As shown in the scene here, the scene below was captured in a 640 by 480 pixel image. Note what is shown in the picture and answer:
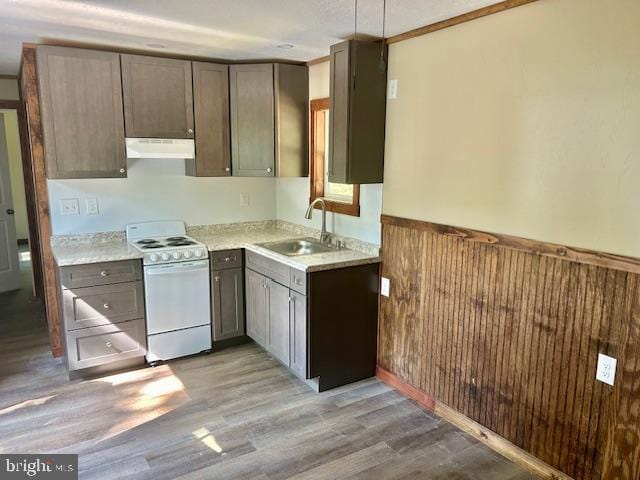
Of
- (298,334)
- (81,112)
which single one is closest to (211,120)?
(81,112)

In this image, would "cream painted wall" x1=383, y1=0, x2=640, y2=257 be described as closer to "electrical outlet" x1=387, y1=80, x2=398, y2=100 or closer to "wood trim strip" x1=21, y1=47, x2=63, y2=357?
"electrical outlet" x1=387, y1=80, x2=398, y2=100

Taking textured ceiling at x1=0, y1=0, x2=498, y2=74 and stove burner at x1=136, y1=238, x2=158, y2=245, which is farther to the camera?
stove burner at x1=136, y1=238, x2=158, y2=245

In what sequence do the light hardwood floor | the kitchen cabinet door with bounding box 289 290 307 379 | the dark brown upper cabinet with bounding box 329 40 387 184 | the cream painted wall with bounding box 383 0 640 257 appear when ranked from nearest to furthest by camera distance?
the cream painted wall with bounding box 383 0 640 257 < the light hardwood floor < the dark brown upper cabinet with bounding box 329 40 387 184 < the kitchen cabinet door with bounding box 289 290 307 379

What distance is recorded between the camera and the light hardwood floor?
2.46 m

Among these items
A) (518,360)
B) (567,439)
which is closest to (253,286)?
(518,360)

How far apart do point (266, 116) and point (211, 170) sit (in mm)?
630

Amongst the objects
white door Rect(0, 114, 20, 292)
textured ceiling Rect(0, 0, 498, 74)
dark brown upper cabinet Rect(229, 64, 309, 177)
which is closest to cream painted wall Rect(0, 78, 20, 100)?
white door Rect(0, 114, 20, 292)

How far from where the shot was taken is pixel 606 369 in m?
2.07

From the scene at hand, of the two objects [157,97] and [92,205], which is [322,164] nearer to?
[157,97]

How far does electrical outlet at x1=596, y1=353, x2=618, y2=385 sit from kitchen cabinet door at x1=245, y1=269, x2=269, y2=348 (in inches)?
86.5

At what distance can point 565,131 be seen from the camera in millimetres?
2156

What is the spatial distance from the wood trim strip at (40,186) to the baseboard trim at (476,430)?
249 cm

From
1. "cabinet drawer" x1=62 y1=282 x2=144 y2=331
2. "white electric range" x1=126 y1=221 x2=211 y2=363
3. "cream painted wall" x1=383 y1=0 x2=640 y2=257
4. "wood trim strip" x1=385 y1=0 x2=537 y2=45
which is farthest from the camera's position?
"white electric range" x1=126 y1=221 x2=211 y2=363

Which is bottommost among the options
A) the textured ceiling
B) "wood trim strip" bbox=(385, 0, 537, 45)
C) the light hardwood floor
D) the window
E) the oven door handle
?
the light hardwood floor
